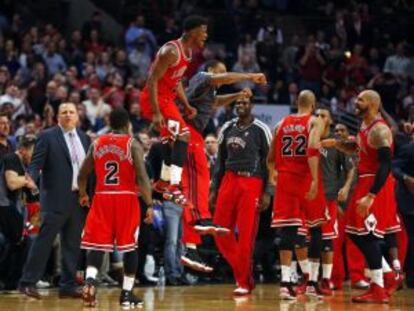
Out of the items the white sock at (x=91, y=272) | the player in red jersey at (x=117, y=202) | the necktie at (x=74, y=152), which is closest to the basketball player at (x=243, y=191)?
the player in red jersey at (x=117, y=202)

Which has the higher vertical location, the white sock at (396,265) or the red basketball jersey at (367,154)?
the red basketball jersey at (367,154)

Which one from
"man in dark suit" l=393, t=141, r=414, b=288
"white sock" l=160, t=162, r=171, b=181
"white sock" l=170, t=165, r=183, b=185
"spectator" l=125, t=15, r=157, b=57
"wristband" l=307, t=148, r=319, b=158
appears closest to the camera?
"white sock" l=170, t=165, r=183, b=185

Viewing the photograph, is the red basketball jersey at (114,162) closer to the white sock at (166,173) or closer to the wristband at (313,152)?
the white sock at (166,173)

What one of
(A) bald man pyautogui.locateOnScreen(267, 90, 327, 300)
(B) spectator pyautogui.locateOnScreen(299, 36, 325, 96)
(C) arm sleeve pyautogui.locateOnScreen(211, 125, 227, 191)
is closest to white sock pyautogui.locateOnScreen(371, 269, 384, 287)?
(A) bald man pyautogui.locateOnScreen(267, 90, 327, 300)

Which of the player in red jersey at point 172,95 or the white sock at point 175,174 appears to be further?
the white sock at point 175,174

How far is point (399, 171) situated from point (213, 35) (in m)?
9.29

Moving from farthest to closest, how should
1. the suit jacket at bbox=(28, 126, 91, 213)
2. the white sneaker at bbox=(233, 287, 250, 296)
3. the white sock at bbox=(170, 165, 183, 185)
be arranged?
the white sneaker at bbox=(233, 287, 250, 296) → the suit jacket at bbox=(28, 126, 91, 213) → the white sock at bbox=(170, 165, 183, 185)

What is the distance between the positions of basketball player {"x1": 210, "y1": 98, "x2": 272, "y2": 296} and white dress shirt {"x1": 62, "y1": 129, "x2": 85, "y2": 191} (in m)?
1.73

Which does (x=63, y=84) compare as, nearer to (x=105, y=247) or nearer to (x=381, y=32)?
(x=105, y=247)

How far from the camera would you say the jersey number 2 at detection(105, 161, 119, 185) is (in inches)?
442

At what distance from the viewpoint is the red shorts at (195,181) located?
11.2 meters

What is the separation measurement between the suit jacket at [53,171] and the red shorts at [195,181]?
1.74 m

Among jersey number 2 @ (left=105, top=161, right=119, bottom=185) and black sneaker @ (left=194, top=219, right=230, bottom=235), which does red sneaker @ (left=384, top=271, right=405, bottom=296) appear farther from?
jersey number 2 @ (left=105, top=161, right=119, bottom=185)

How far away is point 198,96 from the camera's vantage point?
448 inches
